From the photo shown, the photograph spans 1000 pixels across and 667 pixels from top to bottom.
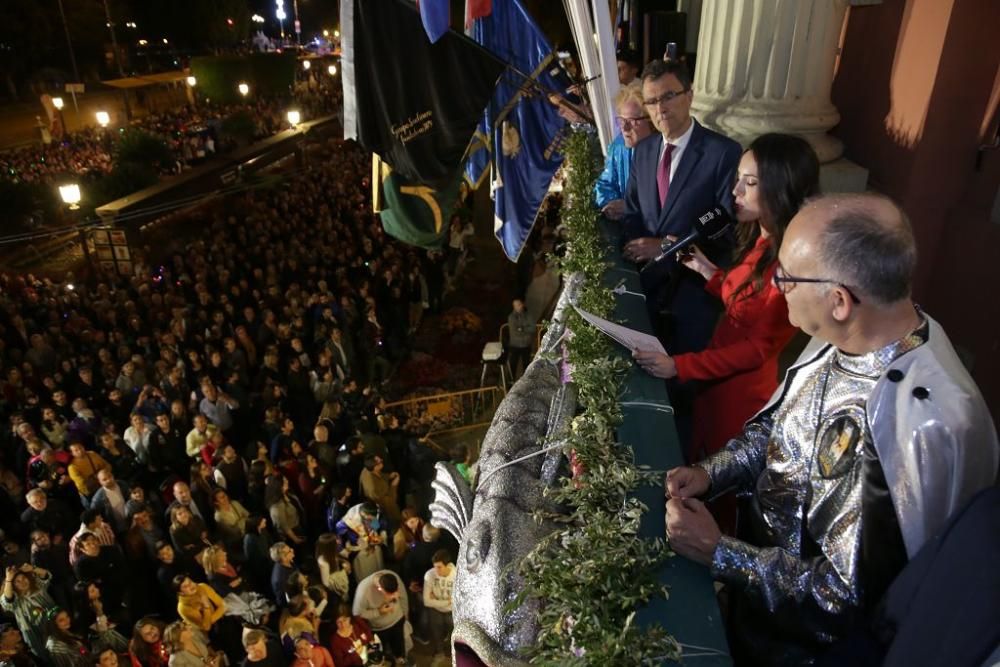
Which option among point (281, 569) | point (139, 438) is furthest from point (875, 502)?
point (139, 438)

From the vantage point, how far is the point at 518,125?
616cm

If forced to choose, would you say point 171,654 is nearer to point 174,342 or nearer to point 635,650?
point 635,650

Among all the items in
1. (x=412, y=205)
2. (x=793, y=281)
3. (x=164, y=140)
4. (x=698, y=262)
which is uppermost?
(x=793, y=281)

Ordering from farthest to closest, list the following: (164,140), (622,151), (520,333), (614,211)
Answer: (164,140) < (520,333) < (622,151) < (614,211)

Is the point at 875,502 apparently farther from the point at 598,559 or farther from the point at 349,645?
the point at 349,645

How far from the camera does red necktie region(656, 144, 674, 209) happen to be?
12.4 feet

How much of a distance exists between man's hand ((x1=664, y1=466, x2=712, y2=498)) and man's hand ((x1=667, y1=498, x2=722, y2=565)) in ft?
0.40

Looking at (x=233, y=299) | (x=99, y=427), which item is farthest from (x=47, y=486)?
(x=233, y=299)

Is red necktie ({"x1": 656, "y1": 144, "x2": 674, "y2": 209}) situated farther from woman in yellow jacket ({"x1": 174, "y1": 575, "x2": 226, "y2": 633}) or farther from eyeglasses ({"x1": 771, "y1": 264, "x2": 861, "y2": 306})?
woman in yellow jacket ({"x1": 174, "y1": 575, "x2": 226, "y2": 633})

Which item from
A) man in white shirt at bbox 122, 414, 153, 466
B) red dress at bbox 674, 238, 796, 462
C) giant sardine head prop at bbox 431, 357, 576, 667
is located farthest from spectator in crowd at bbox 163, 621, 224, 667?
red dress at bbox 674, 238, 796, 462

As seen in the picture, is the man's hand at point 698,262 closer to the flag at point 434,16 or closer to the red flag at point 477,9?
the flag at point 434,16

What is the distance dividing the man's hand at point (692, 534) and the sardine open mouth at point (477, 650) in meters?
0.53

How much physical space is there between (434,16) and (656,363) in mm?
3539

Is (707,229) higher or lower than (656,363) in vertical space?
higher
